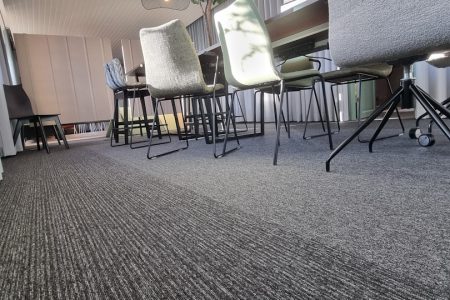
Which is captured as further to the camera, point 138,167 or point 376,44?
point 138,167

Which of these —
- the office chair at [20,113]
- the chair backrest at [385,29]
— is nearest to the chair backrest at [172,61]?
the chair backrest at [385,29]

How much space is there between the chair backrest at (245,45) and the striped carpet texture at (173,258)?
0.77 meters

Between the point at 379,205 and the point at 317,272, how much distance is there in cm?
35

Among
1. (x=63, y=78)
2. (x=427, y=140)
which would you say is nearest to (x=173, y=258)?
(x=427, y=140)

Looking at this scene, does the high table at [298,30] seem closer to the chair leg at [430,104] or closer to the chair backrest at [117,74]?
the chair leg at [430,104]

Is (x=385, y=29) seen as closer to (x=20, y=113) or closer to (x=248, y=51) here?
(x=248, y=51)

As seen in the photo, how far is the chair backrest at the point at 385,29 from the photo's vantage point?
29.7 inches

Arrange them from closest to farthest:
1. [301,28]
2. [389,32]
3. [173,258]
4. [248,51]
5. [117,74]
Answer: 1. [173,258]
2. [389,32]
3. [248,51]
4. [301,28]
5. [117,74]

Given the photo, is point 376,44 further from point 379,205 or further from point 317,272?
point 317,272

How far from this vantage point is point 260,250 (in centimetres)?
54

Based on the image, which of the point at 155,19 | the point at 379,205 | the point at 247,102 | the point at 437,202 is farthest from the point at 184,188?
the point at 155,19

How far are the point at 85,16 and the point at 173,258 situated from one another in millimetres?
7165

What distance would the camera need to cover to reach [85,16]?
6273 mm

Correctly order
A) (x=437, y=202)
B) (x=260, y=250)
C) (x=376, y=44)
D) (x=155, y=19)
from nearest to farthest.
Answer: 1. (x=260, y=250)
2. (x=437, y=202)
3. (x=376, y=44)
4. (x=155, y=19)
